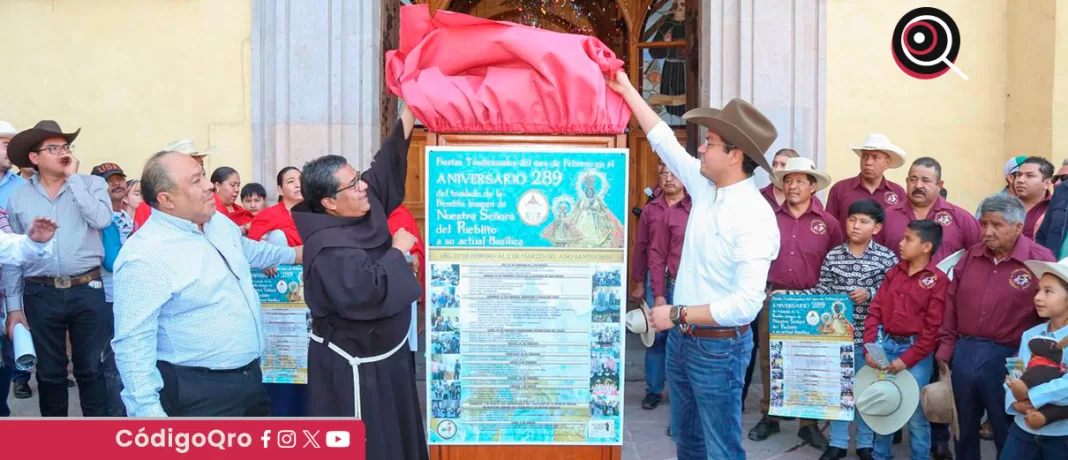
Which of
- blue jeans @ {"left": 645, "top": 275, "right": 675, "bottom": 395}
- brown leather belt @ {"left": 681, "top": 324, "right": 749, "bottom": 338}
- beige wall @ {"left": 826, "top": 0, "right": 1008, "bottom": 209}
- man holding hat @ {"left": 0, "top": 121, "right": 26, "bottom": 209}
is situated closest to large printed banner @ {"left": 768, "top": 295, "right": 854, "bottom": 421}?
blue jeans @ {"left": 645, "top": 275, "right": 675, "bottom": 395}

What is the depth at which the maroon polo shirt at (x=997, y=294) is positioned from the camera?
13.7 ft

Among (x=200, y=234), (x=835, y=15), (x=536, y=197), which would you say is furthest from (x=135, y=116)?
(x=835, y=15)

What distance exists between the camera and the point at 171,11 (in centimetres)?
663

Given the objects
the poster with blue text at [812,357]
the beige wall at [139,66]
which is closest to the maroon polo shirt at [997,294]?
the poster with blue text at [812,357]

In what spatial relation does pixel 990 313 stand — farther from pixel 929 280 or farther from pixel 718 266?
pixel 718 266

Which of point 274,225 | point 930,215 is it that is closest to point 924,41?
point 930,215

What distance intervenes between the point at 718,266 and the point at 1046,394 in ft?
5.37

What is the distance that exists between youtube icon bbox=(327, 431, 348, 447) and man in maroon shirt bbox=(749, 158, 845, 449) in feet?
13.6

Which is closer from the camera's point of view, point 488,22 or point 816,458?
point 488,22

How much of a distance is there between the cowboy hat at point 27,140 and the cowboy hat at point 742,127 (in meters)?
3.66

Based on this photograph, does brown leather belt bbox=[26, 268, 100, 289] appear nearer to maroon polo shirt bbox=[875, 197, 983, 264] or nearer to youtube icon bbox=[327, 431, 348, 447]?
youtube icon bbox=[327, 431, 348, 447]

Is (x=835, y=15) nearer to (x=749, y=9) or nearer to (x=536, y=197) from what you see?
(x=749, y=9)

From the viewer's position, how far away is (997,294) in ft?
13.9

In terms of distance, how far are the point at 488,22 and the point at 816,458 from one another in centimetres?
356
